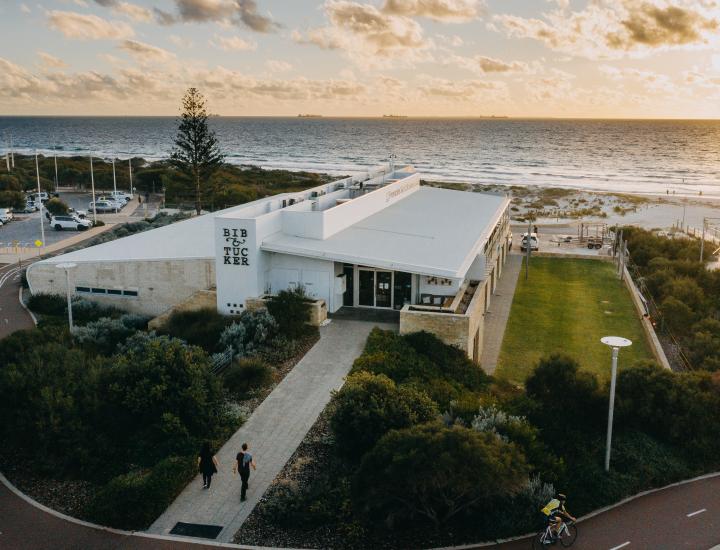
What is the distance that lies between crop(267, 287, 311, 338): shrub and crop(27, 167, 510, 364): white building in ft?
4.46

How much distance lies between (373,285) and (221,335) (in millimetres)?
5103

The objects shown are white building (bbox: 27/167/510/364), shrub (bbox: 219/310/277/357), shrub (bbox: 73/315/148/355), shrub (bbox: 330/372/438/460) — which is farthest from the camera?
white building (bbox: 27/167/510/364)

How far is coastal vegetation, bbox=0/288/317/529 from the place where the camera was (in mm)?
10922

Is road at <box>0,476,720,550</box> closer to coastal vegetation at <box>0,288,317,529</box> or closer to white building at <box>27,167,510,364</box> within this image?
coastal vegetation at <box>0,288,317,529</box>

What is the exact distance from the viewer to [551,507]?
32.6ft

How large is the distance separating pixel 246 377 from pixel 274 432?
8.03 feet

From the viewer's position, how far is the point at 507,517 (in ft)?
33.7

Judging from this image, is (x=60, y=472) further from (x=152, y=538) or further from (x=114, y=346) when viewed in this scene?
(x=114, y=346)

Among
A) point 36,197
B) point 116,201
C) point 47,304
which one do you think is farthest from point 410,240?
point 36,197

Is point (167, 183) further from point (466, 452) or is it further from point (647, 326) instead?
point (466, 452)

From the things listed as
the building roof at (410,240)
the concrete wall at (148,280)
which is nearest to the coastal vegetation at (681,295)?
the building roof at (410,240)

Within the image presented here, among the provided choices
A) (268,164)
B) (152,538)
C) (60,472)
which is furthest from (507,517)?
(268,164)

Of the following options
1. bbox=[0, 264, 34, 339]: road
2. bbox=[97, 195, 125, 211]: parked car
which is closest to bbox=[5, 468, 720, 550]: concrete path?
bbox=[0, 264, 34, 339]: road

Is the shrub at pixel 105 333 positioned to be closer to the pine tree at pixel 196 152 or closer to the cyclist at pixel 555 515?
the cyclist at pixel 555 515
